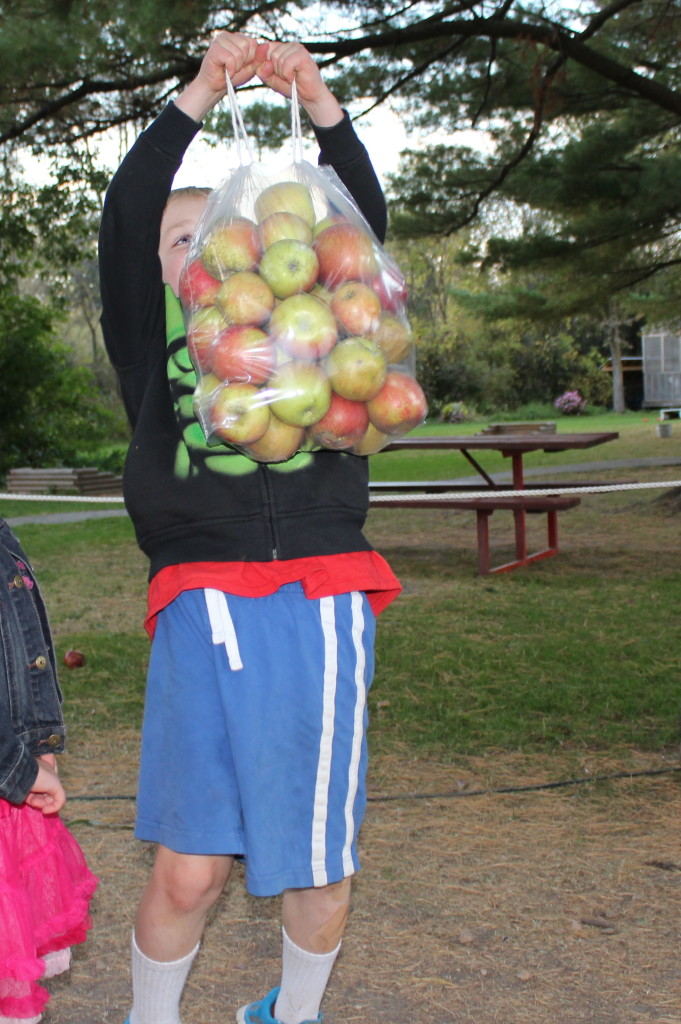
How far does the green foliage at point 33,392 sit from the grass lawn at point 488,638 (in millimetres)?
6613

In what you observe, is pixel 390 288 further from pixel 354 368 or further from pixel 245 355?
pixel 245 355

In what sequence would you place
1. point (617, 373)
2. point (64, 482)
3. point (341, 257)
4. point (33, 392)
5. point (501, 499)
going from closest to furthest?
1. point (341, 257)
2. point (501, 499)
3. point (64, 482)
4. point (33, 392)
5. point (617, 373)

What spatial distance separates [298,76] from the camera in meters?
2.09

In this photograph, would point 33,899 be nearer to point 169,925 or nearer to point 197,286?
point 169,925

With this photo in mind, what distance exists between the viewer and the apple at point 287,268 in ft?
5.66

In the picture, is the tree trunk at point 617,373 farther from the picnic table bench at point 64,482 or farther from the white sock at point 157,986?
the white sock at point 157,986

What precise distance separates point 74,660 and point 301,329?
4.07 metres

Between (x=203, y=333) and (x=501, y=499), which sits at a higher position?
(x=203, y=333)

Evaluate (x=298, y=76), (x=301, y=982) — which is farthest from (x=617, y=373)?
(x=301, y=982)

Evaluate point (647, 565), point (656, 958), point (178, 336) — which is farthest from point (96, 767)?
point (647, 565)

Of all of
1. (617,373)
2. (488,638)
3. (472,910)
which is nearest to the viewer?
(472,910)

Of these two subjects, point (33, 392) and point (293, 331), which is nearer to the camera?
point (293, 331)

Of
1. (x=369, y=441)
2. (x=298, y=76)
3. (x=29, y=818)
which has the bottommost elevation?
(x=29, y=818)

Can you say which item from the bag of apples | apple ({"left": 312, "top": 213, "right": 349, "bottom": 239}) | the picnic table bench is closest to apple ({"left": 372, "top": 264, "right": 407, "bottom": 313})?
the bag of apples
